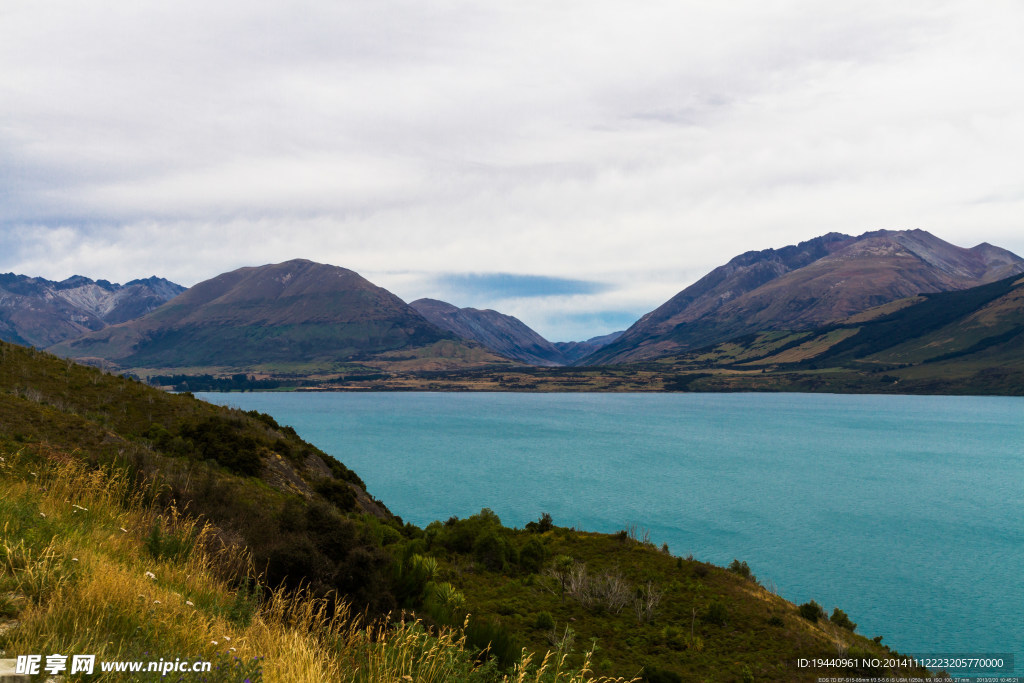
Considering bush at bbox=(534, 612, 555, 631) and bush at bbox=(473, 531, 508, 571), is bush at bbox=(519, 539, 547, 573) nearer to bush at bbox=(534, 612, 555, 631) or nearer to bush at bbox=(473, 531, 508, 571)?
bush at bbox=(473, 531, 508, 571)

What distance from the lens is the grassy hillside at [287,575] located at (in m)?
6.54

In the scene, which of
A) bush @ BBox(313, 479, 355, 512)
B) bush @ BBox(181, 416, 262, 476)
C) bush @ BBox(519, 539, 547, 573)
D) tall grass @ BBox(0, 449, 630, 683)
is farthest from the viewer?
bush @ BBox(313, 479, 355, 512)

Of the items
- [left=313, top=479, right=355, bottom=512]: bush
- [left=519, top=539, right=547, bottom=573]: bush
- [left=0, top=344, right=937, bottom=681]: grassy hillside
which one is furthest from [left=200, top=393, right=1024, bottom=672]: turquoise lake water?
[left=313, top=479, right=355, bottom=512]: bush

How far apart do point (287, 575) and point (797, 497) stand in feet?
269

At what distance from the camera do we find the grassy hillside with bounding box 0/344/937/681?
6.54 meters

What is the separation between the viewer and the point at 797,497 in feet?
260

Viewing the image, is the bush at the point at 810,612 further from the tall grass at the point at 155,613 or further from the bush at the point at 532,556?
the tall grass at the point at 155,613

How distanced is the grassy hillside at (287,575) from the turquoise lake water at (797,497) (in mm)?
23366

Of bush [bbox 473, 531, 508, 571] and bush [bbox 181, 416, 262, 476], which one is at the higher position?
bush [bbox 181, 416, 262, 476]

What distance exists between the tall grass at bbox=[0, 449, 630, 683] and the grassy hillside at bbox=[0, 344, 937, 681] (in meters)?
0.03

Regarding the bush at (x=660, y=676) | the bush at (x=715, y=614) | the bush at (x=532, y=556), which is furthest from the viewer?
the bush at (x=532, y=556)

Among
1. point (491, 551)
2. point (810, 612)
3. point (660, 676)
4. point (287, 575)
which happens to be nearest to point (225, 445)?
point (491, 551)

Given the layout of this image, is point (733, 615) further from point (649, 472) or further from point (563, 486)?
point (649, 472)

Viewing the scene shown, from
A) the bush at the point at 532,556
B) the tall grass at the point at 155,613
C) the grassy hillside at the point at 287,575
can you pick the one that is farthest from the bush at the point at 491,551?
the tall grass at the point at 155,613
